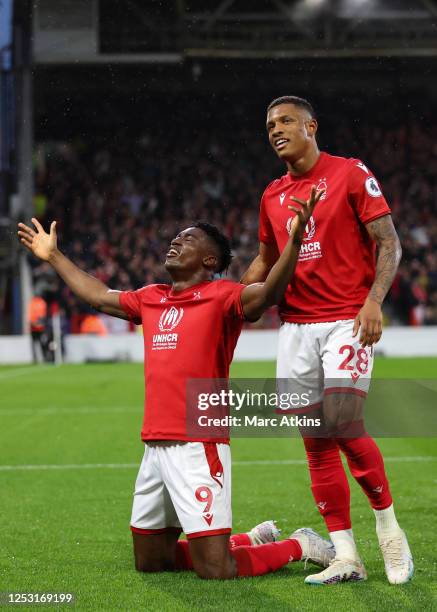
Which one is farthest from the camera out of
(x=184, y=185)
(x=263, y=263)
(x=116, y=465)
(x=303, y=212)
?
(x=184, y=185)

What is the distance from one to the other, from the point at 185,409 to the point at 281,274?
28.6 inches

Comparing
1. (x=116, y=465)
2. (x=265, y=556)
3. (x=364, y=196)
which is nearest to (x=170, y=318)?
(x=364, y=196)

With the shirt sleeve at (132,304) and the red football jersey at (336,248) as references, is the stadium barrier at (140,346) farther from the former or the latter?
the red football jersey at (336,248)

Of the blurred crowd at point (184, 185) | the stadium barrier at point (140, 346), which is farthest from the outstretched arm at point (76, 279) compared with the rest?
the blurred crowd at point (184, 185)

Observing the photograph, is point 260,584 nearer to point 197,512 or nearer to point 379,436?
point 197,512

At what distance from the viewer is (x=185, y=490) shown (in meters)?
4.39

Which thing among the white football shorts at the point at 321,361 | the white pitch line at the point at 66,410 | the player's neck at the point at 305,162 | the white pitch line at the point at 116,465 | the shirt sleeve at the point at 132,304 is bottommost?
the white pitch line at the point at 66,410

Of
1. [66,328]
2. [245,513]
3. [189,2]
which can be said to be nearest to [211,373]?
[245,513]

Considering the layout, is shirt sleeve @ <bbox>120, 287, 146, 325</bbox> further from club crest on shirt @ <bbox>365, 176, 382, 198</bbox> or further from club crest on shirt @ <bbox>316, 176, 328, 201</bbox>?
club crest on shirt @ <bbox>365, 176, 382, 198</bbox>

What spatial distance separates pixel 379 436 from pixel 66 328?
13.2 metres

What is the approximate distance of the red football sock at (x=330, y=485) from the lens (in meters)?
4.53

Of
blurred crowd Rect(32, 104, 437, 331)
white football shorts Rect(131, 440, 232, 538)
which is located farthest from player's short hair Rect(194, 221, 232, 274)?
blurred crowd Rect(32, 104, 437, 331)

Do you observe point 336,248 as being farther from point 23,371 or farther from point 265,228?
point 23,371

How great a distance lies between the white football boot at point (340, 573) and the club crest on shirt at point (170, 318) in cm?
119
